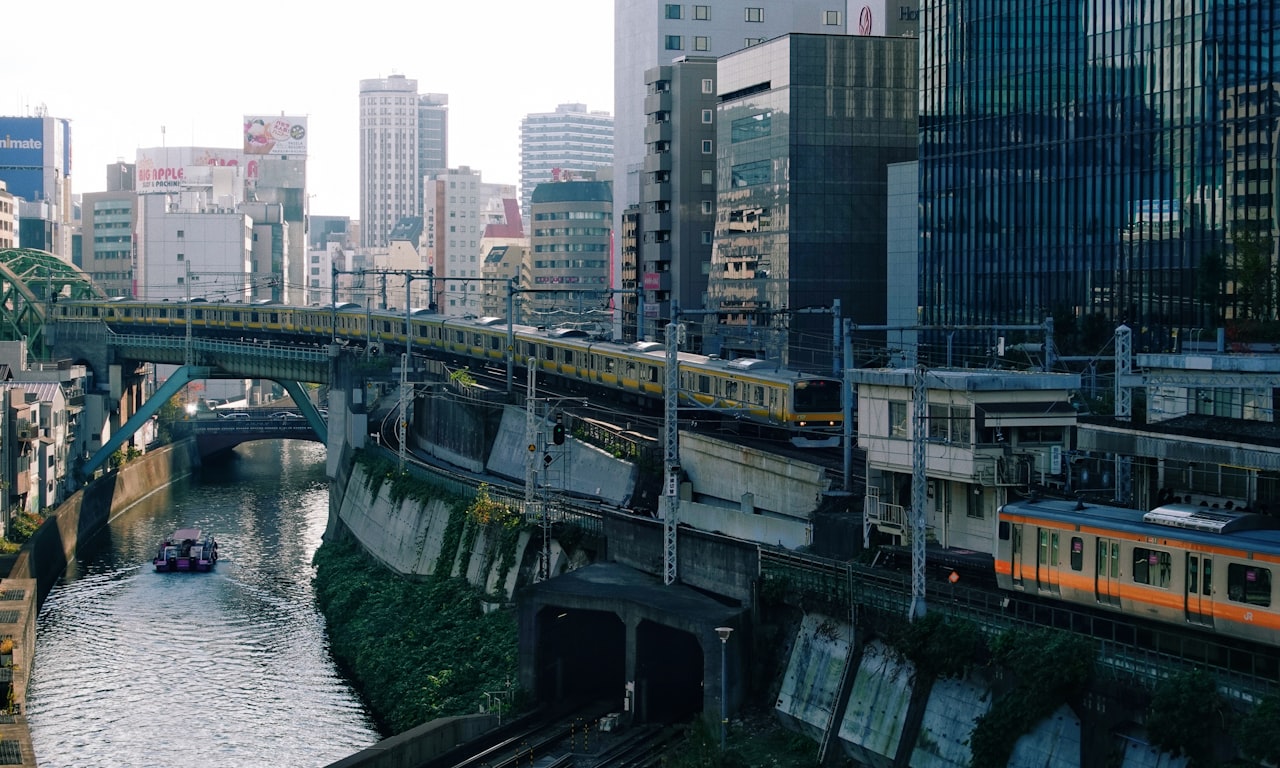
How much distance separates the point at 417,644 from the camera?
150 feet

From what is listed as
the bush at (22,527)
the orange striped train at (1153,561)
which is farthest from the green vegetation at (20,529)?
the orange striped train at (1153,561)

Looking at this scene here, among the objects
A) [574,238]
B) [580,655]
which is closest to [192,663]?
[580,655]

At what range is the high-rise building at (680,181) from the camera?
97.4m

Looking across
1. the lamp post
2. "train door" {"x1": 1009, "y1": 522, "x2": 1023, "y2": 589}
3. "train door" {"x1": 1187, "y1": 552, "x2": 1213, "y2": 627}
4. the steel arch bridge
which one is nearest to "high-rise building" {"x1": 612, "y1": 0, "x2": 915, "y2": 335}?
the steel arch bridge

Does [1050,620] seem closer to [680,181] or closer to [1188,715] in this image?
[1188,715]

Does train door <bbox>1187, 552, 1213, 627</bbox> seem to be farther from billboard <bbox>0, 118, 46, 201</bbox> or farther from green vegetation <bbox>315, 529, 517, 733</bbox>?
billboard <bbox>0, 118, 46, 201</bbox>

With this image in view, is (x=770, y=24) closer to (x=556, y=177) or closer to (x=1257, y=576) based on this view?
(x=556, y=177)

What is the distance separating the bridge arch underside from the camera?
113 feet

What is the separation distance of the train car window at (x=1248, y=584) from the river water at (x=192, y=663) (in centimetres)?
2163

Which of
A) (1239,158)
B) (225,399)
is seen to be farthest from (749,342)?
(225,399)

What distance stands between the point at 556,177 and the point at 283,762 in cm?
15405

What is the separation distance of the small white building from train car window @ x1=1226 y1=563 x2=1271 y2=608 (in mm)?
6809

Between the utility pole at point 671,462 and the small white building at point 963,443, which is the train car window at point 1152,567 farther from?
the utility pole at point 671,462

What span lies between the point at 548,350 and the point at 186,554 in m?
16.2
